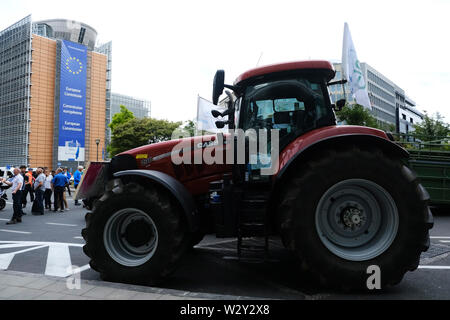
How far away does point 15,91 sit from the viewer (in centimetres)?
5891

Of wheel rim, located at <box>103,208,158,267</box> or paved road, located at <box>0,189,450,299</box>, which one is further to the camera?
wheel rim, located at <box>103,208,158,267</box>

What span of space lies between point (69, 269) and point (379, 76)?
321 feet

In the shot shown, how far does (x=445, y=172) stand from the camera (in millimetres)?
9656

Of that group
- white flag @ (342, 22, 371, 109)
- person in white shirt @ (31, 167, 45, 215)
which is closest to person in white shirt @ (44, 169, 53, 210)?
person in white shirt @ (31, 167, 45, 215)

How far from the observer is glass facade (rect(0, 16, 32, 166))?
56.6 meters

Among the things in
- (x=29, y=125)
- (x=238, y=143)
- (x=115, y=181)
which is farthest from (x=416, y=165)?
(x=29, y=125)

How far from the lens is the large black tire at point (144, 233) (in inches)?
143

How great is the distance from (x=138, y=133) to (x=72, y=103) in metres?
25.6

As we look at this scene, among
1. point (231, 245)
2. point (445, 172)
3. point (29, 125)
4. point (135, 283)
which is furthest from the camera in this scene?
point (29, 125)

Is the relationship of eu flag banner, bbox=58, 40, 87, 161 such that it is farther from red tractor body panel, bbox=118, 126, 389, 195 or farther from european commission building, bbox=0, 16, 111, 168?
red tractor body panel, bbox=118, 126, 389, 195

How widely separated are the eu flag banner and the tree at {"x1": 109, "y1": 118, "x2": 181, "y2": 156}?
20.1 metres

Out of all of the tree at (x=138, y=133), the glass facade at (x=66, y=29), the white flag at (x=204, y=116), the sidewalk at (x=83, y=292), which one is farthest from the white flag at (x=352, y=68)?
the glass facade at (x=66, y=29)

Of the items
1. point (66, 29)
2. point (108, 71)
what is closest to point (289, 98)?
point (108, 71)

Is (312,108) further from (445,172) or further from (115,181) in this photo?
(445,172)
